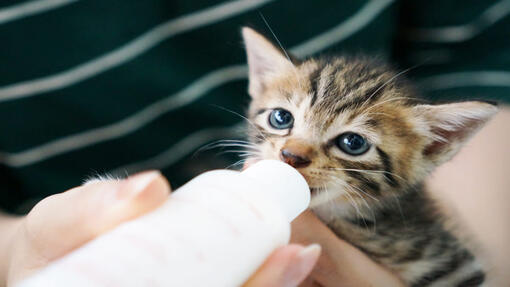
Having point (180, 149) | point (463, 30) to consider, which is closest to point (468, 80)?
point (463, 30)

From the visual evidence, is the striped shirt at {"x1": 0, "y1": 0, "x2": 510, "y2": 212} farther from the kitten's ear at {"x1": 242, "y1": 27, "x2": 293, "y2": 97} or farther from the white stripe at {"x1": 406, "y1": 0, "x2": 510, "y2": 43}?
the kitten's ear at {"x1": 242, "y1": 27, "x2": 293, "y2": 97}

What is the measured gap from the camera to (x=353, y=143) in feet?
3.05

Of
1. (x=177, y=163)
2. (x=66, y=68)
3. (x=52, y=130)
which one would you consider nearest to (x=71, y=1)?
(x=66, y=68)

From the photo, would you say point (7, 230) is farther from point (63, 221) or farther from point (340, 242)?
point (340, 242)

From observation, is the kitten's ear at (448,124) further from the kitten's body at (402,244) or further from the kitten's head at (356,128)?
the kitten's body at (402,244)

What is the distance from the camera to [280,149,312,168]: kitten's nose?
831mm

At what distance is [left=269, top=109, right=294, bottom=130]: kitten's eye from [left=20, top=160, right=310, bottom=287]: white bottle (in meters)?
0.37

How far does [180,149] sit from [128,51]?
1.12ft

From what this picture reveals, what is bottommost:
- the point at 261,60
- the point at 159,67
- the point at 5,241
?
the point at 5,241

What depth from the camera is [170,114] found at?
4.57 feet

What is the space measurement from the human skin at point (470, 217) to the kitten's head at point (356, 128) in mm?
123

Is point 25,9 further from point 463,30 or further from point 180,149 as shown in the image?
point 463,30

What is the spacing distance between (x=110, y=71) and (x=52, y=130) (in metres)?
0.24

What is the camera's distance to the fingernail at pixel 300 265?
24.5 inches
